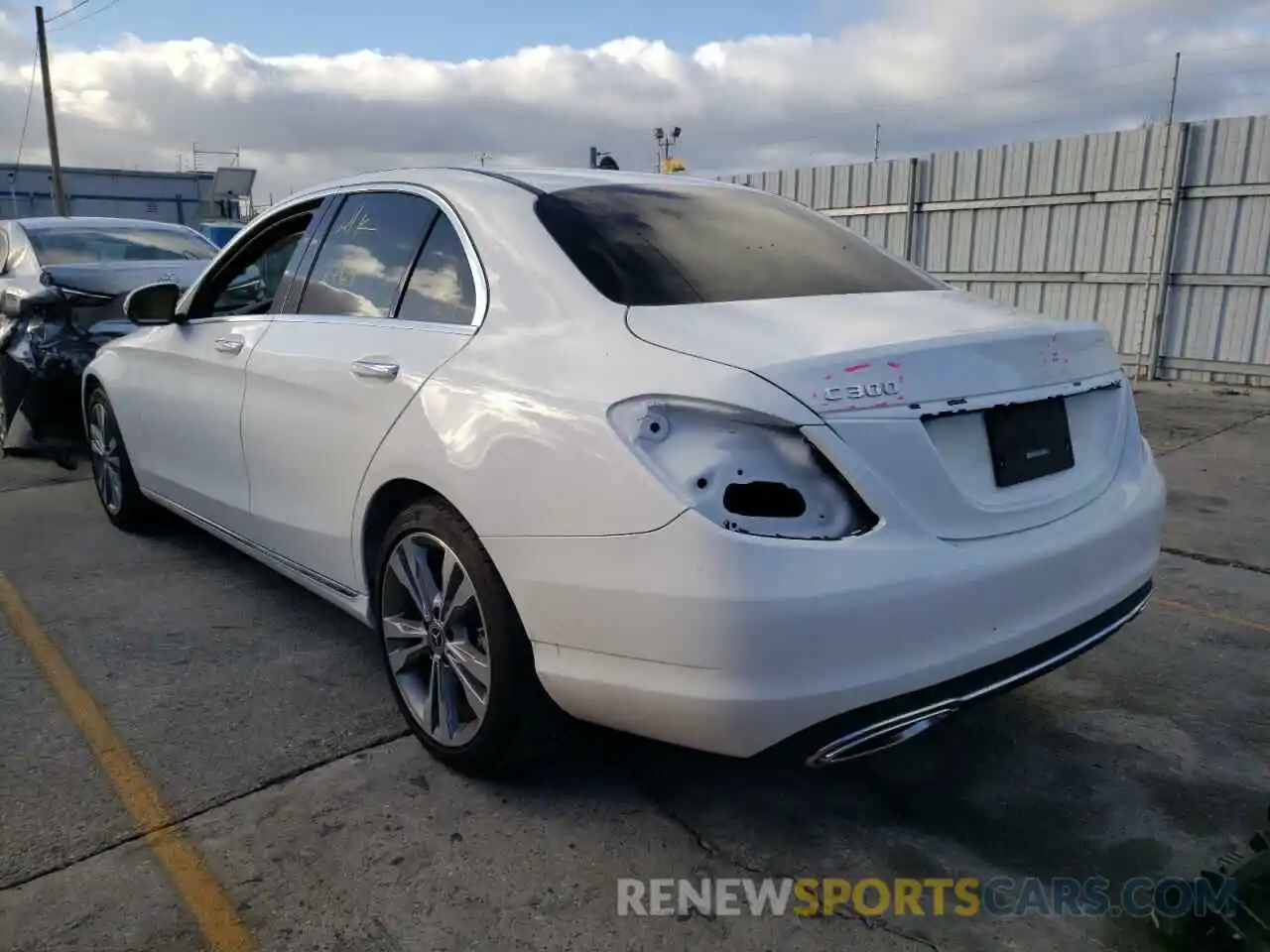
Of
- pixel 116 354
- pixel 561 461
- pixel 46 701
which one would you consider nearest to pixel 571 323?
Answer: pixel 561 461

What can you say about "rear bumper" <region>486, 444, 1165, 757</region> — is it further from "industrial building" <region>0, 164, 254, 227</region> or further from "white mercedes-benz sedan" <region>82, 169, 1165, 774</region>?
"industrial building" <region>0, 164, 254, 227</region>

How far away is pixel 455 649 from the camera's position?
258 centimetres

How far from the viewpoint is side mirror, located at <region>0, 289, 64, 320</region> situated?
605cm

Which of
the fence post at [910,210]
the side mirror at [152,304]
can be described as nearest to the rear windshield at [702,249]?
the side mirror at [152,304]

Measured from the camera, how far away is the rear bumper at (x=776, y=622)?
1.92 metres

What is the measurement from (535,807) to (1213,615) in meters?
2.96

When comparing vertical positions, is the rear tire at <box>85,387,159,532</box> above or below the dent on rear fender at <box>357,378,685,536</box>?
below

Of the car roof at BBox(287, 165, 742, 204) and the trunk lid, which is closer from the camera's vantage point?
the trunk lid

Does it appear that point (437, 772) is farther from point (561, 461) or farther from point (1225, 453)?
point (1225, 453)

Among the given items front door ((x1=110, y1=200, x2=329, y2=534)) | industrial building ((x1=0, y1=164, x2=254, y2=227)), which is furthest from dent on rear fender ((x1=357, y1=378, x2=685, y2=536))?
industrial building ((x1=0, y1=164, x2=254, y2=227))

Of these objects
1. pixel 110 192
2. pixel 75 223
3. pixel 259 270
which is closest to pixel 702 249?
pixel 259 270

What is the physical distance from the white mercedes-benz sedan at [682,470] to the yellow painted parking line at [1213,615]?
Result: 1.67 meters

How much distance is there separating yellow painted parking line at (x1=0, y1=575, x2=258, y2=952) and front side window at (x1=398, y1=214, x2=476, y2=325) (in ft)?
4.84

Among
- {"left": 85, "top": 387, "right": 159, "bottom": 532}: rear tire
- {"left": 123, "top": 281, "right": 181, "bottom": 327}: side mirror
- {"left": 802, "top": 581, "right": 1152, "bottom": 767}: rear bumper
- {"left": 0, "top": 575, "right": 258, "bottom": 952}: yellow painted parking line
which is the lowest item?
{"left": 0, "top": 575, "right": 258, "bottom": 952}: yellow painted parking line
